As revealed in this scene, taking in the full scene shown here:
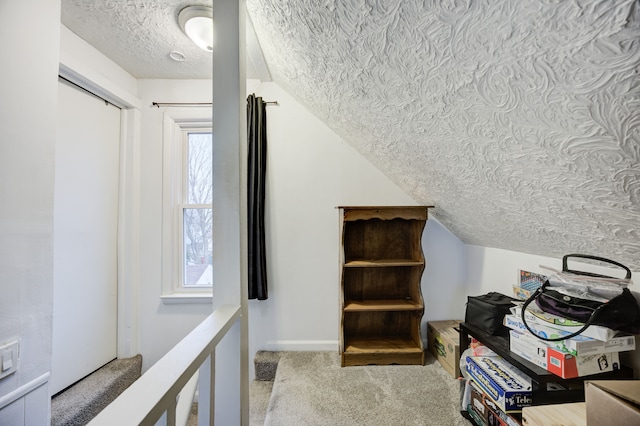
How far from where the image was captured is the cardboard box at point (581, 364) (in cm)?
83

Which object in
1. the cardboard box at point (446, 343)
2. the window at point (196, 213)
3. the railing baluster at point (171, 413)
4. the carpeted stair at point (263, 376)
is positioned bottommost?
the carpeted stair at point (263, 376)

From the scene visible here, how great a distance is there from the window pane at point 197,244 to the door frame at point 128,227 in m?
0.34

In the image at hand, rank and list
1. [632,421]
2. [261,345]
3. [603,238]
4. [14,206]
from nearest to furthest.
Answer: [632,421] < [603,238] < [14,206] < [261,345]

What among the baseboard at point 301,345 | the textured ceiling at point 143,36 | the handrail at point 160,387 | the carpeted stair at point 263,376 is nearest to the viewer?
the handrail at point 160,387

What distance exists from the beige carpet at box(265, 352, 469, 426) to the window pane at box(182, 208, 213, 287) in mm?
954

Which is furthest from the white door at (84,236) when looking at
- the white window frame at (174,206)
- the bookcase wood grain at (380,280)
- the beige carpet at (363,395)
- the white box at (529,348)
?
the white box at (529,348)

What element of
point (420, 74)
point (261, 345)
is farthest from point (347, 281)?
point (420, 74)

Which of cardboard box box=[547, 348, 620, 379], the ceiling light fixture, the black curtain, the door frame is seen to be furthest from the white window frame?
cardboard box box=[547, 348, 620, 379]

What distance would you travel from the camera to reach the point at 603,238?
31.4 inches

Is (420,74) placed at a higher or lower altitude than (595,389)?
higher

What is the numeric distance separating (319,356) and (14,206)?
1708 mm

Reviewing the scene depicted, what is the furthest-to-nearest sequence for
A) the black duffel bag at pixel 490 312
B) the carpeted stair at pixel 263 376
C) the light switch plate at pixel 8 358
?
the carpeted stair at pixel 263 376
the black duffel bag at pixel 490 312
the light switch plate at pixel 8 358

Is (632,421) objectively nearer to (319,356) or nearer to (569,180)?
(569,180)

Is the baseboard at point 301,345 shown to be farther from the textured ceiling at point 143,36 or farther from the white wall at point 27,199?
the textured ceiling at point 143,36
